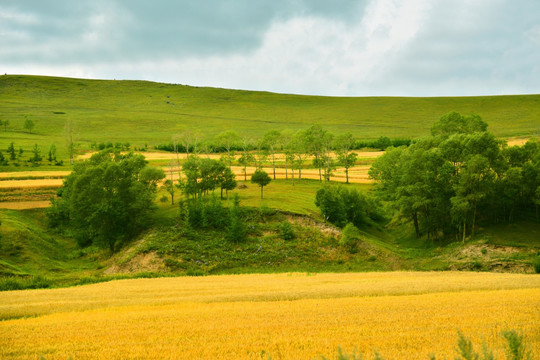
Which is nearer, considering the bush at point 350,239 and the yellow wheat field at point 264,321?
the yellow wheat field at point 264,321

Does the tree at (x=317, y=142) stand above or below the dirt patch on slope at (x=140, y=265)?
above

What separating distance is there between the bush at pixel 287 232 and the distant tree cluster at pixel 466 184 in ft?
49.6

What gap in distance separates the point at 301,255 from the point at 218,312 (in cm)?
3458

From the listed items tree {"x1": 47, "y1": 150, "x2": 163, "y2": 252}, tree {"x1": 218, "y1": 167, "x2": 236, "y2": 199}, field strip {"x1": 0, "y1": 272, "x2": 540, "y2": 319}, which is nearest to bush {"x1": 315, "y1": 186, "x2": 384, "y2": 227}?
tree {"x1": 218, "y1": 167, "x2": 236, "y2": 199}

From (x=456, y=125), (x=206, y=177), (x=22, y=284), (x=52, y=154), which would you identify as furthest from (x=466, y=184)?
(x=52, y=154)

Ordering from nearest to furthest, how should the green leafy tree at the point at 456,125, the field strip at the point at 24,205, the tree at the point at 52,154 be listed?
the field strip at the point at 24,205
the green leafy tree at the point at 456,125
the tree at the point at 52,154

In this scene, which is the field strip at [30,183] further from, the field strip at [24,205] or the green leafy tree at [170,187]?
the green leafy tree at [170,187]

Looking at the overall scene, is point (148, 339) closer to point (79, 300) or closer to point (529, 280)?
point (79, 300)

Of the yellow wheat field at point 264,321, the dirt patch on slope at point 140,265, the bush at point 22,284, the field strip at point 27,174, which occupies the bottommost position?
the dirt patch on slope at point 140,265

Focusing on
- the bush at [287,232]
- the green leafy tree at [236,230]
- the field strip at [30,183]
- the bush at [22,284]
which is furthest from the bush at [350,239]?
the field strip at [30,183]

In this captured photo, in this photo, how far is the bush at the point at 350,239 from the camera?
58.8 meters

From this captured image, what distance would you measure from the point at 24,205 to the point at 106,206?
1880cm

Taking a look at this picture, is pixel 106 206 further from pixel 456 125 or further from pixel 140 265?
pixel 456 125

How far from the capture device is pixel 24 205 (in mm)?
69188
